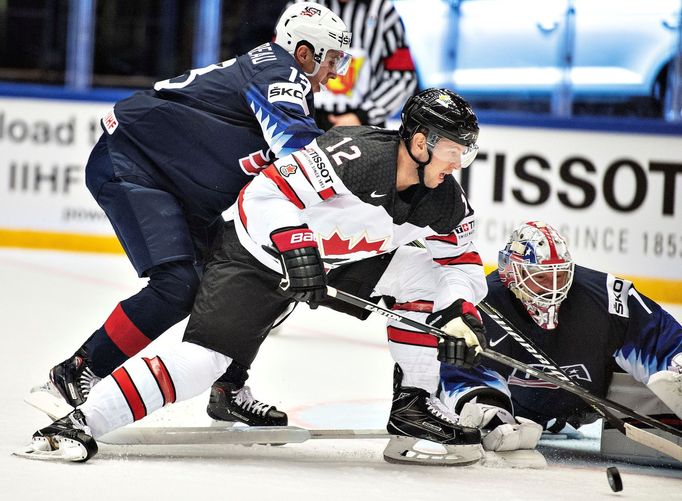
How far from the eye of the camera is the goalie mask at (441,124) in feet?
9.06

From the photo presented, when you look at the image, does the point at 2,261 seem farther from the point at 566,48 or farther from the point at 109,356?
the point at 109,356

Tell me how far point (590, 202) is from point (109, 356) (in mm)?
3931

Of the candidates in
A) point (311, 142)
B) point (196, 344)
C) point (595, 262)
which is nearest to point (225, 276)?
point (196, 344)

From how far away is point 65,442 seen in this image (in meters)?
2.57

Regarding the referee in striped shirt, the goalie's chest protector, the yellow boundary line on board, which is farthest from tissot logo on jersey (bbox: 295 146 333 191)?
the yellow boundary line on board

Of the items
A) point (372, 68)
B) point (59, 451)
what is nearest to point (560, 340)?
point (59, 451)

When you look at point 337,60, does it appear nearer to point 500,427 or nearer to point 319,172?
point 319,172

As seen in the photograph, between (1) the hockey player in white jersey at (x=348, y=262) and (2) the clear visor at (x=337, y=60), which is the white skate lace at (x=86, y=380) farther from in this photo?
(2) the clear visor at (x=337, y=60)

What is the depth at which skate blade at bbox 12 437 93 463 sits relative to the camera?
8.39ft

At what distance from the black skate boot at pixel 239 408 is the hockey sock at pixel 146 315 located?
305mm

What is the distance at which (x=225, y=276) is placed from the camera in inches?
111

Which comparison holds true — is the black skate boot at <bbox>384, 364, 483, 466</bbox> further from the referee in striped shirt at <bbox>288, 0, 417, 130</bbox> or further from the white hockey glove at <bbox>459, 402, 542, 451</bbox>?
the referee in striped shirt at <bbox>288, 0, 417, 130</bbox>

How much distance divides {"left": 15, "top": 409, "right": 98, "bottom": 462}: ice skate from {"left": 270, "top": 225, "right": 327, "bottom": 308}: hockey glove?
530mm

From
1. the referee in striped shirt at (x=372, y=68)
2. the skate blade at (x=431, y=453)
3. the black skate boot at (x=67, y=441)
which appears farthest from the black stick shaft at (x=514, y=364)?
the referee in striped shirt at (x=372, y=68)
